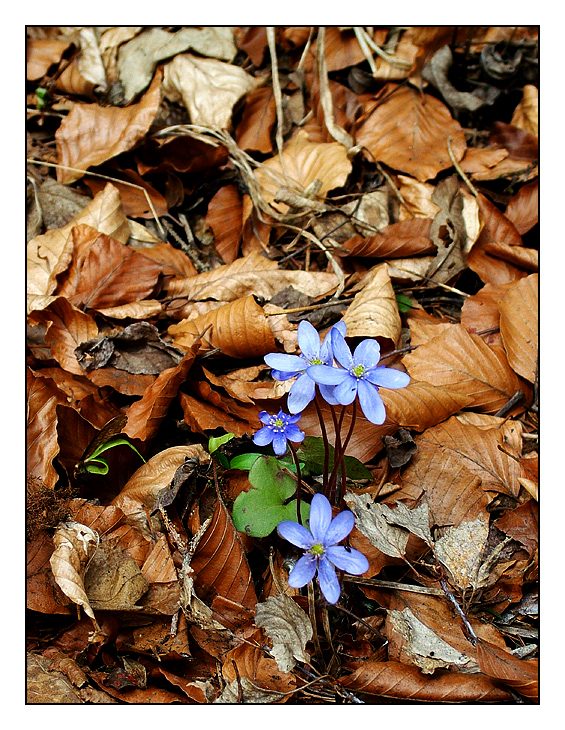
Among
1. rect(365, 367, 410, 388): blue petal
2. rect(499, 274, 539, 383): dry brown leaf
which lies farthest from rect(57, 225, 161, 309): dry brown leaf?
rect(365, 367, 410, 388): blue petal

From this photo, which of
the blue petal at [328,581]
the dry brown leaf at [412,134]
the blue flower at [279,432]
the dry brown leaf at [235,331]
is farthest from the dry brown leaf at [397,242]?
the blue petal at [328,581]

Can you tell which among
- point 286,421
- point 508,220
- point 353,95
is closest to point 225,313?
point 286,421

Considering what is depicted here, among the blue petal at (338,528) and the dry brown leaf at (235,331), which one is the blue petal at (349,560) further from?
the dry brown leaf at (235,331)

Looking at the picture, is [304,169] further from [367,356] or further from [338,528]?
[338,528]

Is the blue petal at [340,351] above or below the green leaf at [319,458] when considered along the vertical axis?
above

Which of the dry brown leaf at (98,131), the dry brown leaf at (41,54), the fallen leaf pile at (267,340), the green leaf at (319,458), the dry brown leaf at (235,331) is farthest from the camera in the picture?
the dry brown leaf at (41,54)

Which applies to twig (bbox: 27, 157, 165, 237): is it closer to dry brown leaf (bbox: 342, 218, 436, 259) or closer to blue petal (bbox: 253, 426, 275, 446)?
dry brown leaf (bbox: 342, 218, 436, 259)

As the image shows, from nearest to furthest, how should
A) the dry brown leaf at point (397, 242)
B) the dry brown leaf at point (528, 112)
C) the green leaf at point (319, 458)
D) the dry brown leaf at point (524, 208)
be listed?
the green leaf at point (319, 458)
the dry brown leaf at point (397, 242)
the dry brown leaf at point (524, 208)
the dry brown leaf at point (528, 112)
